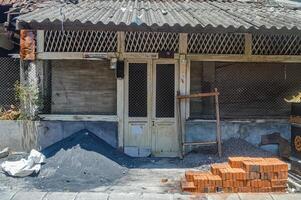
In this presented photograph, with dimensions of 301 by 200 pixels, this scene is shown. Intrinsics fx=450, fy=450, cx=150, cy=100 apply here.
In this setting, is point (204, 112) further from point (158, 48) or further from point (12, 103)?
point (12, 103)

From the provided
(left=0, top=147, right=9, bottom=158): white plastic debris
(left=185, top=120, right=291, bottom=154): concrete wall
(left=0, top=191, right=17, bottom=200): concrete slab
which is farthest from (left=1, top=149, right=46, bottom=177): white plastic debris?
(left=185, top=120, right=291, bottom=154): concrete wall

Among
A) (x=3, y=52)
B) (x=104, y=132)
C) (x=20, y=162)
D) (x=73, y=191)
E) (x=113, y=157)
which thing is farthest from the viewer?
(x=3, y=52)

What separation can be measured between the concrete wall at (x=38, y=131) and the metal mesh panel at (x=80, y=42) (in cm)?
177

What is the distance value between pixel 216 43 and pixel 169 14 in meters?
1.36

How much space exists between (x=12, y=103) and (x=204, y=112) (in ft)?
16.1

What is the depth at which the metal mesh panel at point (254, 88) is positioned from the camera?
36.8ft

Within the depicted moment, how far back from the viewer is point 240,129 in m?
10.9

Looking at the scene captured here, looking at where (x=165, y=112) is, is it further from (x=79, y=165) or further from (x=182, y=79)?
(x=79, y=165)

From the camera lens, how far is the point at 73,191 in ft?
25.7

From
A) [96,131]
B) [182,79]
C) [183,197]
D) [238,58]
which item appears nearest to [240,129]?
[238,58]

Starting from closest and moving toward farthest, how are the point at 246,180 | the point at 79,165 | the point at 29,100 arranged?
the point at 246,180 < the point at 79,165 < the point at 29,100

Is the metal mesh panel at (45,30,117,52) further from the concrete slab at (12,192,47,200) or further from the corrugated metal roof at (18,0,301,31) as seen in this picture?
the concrete slab at (12,192,47,200)

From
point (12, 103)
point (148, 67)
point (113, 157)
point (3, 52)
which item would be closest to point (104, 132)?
point (113, 157)

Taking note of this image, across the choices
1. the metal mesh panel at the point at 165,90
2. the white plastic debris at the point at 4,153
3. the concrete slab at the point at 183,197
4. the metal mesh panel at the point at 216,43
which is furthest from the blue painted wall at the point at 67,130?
the concrete slab at the point at 183,197
